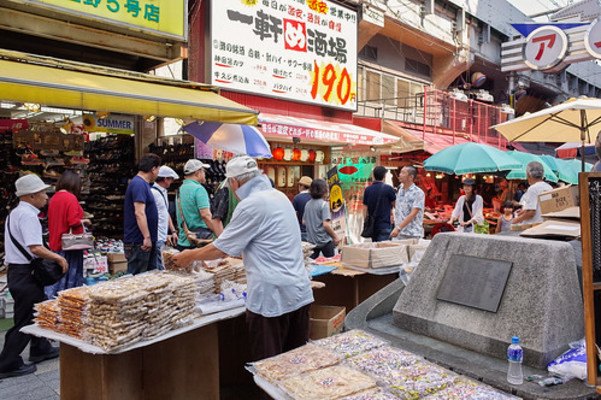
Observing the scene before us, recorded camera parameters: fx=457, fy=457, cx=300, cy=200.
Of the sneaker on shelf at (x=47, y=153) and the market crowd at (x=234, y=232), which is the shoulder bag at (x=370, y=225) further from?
the sneaker on shelf at (x=47, y=153)

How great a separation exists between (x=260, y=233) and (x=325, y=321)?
4.52ft

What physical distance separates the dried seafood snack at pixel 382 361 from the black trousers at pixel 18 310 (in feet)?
12.0

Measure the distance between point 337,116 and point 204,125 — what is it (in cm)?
550

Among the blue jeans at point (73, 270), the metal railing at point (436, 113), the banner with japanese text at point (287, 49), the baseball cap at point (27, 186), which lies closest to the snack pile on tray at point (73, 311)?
the baseball cap at point (27, 186)

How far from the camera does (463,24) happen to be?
18.6 metres

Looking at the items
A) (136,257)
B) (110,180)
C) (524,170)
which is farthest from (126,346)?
(524,170)

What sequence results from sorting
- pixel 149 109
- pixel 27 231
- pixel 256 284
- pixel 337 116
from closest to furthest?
pixel 256 284, pixel 27 231, pixel 149 109, pixel 337 116

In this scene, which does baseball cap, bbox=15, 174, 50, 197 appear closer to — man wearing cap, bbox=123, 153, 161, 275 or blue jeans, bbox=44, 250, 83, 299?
man wearing cap, bbox=123, 153, 161, 275

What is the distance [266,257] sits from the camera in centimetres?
331

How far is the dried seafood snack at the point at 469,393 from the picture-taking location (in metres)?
2.20

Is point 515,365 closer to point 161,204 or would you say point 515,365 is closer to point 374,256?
point 374,256

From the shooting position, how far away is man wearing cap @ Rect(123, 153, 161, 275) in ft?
19.4

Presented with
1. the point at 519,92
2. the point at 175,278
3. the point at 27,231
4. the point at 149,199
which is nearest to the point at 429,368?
the point at 175,278

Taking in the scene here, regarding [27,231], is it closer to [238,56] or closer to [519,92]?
[238,56]
